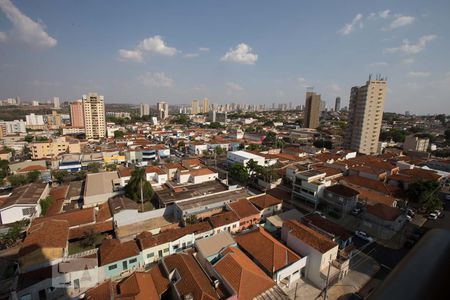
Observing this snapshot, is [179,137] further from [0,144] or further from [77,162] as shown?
[0,144]

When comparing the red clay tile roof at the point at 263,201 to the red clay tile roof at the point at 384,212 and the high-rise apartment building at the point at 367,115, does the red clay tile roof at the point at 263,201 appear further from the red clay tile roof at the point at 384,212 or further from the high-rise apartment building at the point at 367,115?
the high-rise apartment building at the point at 367,115

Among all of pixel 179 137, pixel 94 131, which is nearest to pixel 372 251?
pixel 179 137

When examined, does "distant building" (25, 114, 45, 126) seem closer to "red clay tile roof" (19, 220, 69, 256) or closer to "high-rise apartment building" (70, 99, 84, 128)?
"high-rise apartment building" (70, 99, 84, 128)

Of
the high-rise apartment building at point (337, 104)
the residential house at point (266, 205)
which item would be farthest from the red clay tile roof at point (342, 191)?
the high-rise apartment building at point (337, 104)

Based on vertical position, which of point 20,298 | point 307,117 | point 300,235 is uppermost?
point 307,117

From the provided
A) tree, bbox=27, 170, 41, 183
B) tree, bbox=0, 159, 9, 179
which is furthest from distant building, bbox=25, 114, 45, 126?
tree, bbox=27, 170, 41, 183

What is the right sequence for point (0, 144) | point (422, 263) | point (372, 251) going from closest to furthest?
point (422, 263) < point (372, 251) < point (0, 144)
